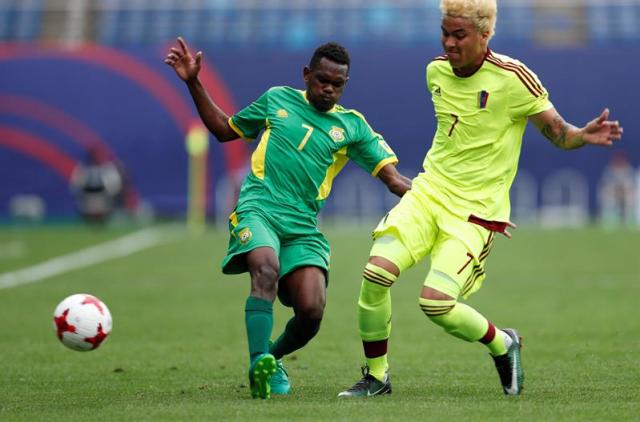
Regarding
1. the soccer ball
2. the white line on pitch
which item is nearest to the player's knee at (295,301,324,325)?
the soccer ball

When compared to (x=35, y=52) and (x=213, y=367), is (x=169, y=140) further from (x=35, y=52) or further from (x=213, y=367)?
(x=213, y=367)

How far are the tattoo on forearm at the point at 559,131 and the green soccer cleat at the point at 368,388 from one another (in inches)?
72.6

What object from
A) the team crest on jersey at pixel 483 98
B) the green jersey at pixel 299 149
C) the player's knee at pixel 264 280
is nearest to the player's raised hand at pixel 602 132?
the team crest on jersey at pixel 483 98

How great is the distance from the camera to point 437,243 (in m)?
8.10

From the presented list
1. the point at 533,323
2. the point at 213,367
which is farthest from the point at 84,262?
the point at 213,367

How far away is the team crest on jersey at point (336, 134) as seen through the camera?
8.55m

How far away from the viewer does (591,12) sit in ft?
136

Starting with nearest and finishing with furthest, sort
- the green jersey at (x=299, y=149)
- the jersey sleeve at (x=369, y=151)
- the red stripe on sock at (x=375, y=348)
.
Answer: the red stripe on sock at (x=375, y=348) < the green jersey at (x=299, y=149) < the jersey sleeve at (x=369, y=151)

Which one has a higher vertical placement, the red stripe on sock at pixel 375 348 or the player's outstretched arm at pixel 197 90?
the player's outstretched arm at pixel 197 90

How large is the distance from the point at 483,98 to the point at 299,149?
50.9 inches

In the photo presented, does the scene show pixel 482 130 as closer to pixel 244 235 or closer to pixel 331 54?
pixel 331 54

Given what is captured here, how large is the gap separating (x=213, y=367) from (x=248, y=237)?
7.48ft

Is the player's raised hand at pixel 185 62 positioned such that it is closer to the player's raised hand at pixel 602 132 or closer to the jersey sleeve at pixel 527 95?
the jersey sleeve at pixel 527 95

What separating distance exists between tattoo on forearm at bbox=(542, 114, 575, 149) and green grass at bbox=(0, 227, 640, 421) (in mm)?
1555
